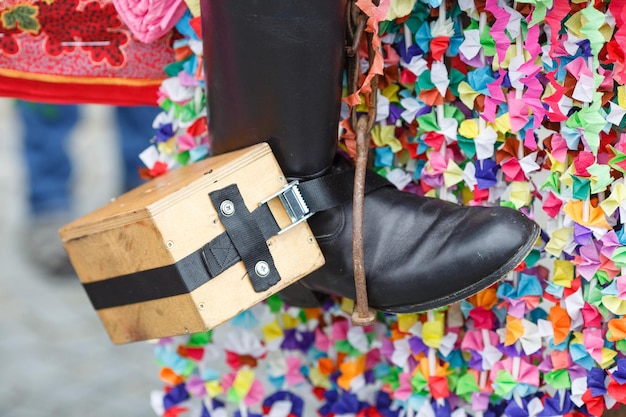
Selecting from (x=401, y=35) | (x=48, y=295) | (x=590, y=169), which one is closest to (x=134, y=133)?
(x=48, y=295)

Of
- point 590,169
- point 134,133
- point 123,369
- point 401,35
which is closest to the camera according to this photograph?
point 590,169

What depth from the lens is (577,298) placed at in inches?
33.1

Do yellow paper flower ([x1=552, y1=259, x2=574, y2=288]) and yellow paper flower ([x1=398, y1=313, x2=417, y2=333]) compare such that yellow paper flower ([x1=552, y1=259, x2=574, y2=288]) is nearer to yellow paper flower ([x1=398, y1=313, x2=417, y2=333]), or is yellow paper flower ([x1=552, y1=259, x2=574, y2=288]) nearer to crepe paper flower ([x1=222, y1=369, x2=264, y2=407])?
yellow paper flower ([x1=398, y1=313, x2=417, y2=333])

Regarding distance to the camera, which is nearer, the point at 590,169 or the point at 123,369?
the point at 590,169

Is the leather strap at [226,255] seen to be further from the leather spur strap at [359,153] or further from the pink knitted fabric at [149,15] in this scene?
the pink knitted fabric at [149,15]

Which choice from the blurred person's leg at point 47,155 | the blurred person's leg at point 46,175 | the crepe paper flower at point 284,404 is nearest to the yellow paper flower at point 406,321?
the crepe paper flower at point 284,404

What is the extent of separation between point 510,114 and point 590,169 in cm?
10

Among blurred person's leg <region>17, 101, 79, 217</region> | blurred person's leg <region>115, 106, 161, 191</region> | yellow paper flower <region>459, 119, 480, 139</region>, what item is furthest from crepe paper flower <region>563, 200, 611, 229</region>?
blurred person's leg <region>17, 101, 79, 217</region>

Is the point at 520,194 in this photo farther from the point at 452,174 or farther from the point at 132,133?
the point at 132,133

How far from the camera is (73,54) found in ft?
3.33

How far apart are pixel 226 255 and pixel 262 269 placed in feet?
0.12

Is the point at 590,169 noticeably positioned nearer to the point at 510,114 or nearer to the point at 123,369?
the point at 510,114

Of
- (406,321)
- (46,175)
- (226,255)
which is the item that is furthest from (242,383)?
(46,175)

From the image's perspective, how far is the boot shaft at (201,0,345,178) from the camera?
76 centimetres
